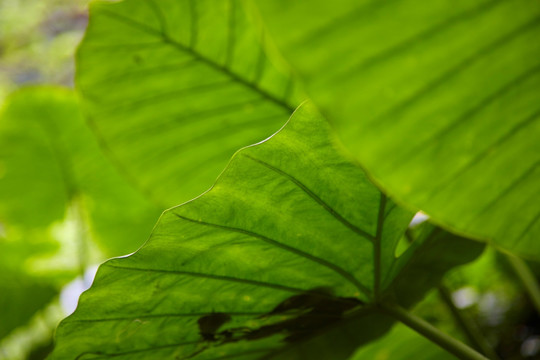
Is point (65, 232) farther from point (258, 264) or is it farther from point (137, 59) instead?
point (258, 264)

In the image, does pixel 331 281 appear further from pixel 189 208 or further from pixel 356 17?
pixel 356 17

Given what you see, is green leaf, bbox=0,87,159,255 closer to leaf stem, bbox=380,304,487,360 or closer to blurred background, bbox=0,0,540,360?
blurred background, bbox=0,0,540,360

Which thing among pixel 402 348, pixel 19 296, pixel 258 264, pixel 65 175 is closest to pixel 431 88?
pixel 258 264

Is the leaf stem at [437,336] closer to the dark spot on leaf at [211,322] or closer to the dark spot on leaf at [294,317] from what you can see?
the dark spot on leaf at [294,317]

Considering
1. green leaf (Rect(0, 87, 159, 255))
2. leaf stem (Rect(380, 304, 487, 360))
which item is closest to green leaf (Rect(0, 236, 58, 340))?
green leaf (Rect(0, 87, 159, 255))

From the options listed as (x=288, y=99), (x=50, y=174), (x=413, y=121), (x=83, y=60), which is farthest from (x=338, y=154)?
(x=50, y=174)

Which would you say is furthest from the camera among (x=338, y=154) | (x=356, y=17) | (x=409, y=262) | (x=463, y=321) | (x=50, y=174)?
(x=50, y=174)
